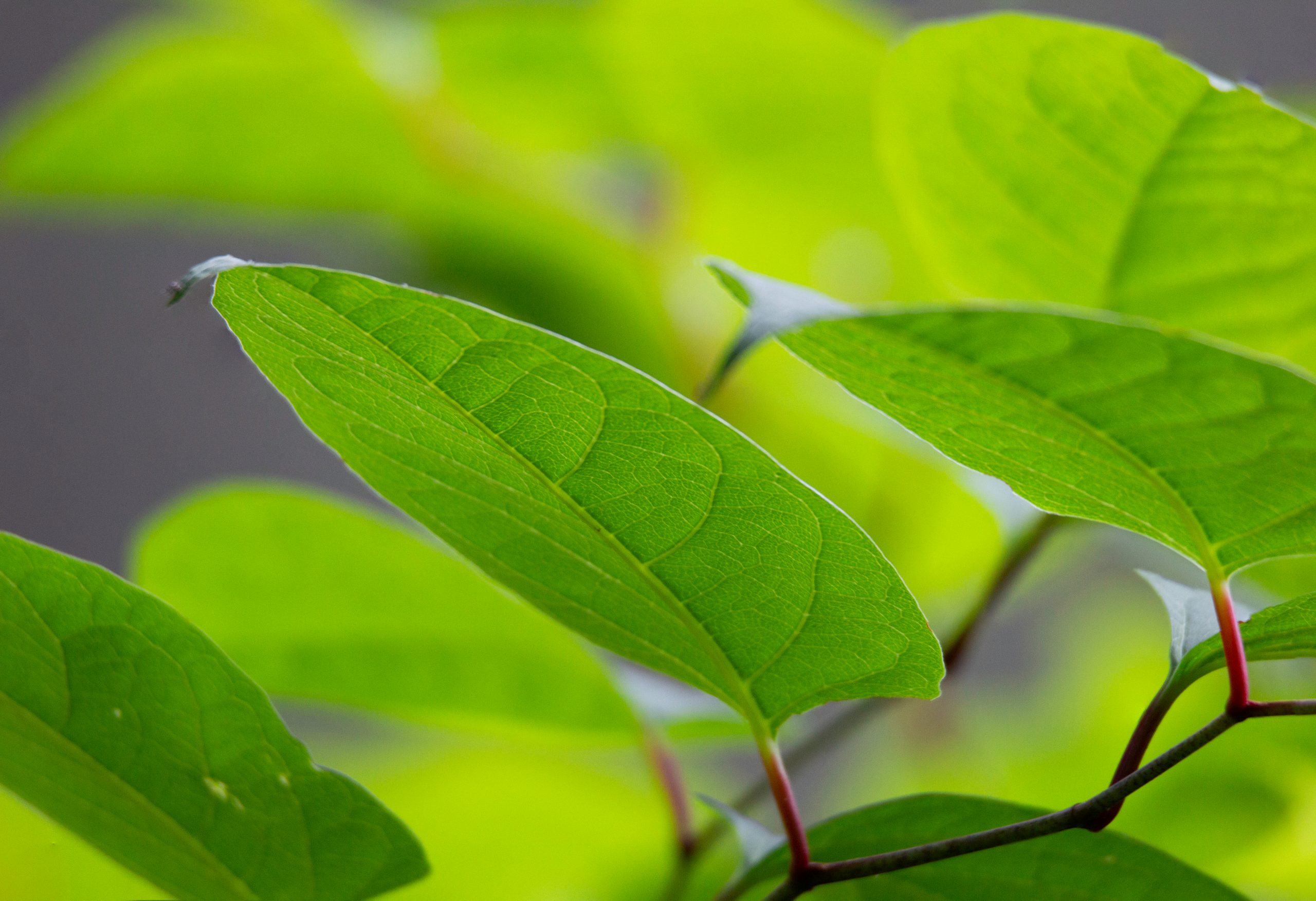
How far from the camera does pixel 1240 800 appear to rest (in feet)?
1.73

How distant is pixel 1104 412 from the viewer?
218mm

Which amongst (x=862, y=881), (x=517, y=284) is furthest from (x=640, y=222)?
(x=862, y=881)

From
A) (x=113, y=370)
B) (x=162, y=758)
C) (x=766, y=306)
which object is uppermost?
(x=766, y=306)

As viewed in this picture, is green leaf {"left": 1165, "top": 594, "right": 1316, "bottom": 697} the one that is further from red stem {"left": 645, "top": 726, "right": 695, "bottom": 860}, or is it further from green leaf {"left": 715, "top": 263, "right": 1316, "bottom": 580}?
red stem {"left": 645, "top": 726, "right": 695, "bottom": 860}

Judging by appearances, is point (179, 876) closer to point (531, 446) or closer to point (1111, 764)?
point (531, 446)

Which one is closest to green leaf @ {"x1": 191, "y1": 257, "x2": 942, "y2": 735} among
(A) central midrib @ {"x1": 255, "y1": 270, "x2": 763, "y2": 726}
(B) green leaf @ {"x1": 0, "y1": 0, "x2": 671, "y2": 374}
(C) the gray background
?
(A) central midrib @ {"x1": 255, "y1": 270, "x2": 763, "y2": 726}

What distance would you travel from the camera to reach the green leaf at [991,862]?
28 centimetres

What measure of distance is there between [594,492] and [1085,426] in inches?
4.0

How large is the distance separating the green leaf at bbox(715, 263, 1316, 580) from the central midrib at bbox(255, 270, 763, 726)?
0.05 metres

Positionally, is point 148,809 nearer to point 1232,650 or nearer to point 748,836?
point 748,836

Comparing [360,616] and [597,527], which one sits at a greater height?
[597,527]

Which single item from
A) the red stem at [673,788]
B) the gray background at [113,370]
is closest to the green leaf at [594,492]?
the red stem at [673,788]

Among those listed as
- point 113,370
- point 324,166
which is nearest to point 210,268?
point 324,166

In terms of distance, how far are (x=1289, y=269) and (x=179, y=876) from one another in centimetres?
37
